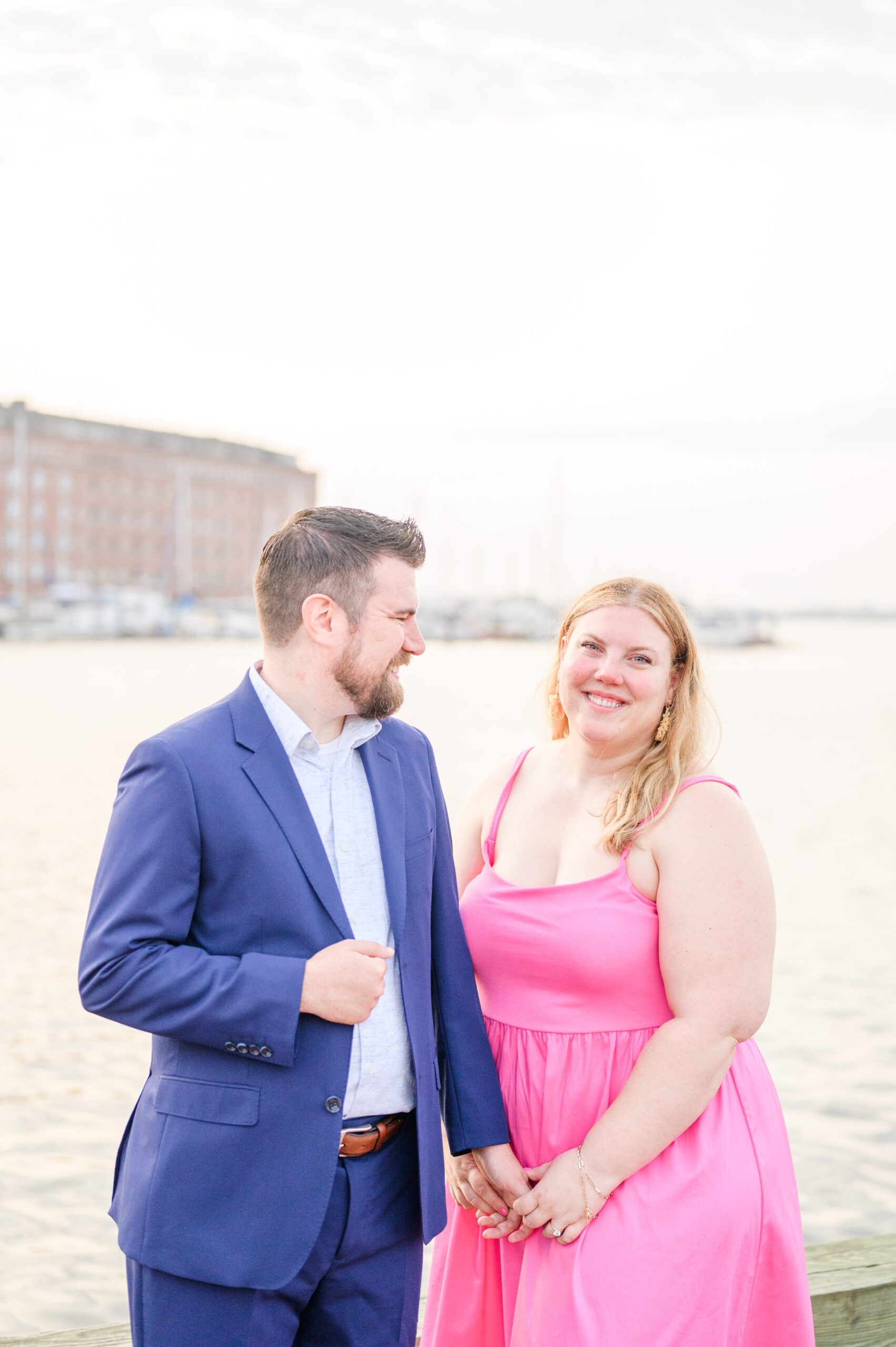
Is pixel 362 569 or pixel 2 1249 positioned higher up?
pixel 362 569

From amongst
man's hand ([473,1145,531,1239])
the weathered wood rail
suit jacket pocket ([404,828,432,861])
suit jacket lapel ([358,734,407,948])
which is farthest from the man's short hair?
the weathered wood rail

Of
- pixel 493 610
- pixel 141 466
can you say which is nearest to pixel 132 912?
pixel 141 466

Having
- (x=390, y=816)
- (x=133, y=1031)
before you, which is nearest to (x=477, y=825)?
(x=390, y=816)

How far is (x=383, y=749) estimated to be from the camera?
98.7 inches

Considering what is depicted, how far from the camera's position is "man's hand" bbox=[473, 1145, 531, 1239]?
2562 mm

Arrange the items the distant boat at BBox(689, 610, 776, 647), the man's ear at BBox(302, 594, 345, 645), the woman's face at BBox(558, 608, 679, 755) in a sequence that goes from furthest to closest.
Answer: the distant boat at BBox(689, 610, 776, 647), the woman's face at BBox(558, 608, 679, 755), the man's ear at BBox(302, 594, 345, 645)

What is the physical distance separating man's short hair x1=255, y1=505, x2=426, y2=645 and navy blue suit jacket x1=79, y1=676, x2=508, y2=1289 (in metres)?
0.20

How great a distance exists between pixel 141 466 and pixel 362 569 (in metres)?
97.5

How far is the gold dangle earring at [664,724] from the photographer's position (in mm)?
2775

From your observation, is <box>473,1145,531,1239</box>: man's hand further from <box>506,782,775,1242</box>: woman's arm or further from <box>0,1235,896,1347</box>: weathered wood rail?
<box>0,1235,896,1347</box>: weathered wood rail

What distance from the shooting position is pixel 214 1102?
2.16 meters

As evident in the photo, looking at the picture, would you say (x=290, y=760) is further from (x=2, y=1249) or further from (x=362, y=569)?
(x=2, y=1249)

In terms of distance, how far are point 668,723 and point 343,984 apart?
3.25ft

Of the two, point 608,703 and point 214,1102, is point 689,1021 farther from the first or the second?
point 214,1102
